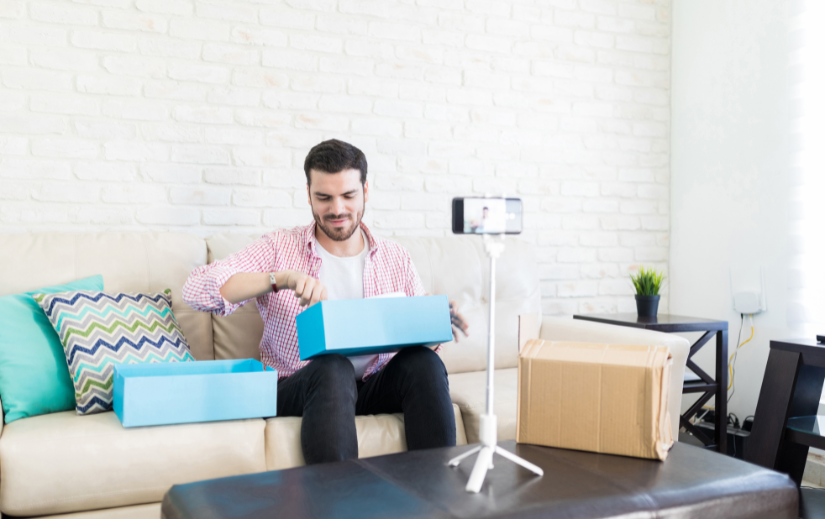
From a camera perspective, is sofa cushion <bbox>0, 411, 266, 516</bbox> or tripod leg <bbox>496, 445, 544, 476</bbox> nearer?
tripod leg <bbox>496, 445, 544, 476</bbox>

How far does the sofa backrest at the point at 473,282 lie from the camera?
7.55 feet

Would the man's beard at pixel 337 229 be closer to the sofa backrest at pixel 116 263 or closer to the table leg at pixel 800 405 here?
the sofa backrest at pixel 116 263

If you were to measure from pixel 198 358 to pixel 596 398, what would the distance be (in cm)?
132

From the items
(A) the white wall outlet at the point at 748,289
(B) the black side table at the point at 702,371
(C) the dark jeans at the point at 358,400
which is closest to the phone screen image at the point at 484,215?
(C) the dark jeans at the point at 358,400

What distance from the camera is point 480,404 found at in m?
1.84

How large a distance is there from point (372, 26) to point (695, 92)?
1505 millimetres

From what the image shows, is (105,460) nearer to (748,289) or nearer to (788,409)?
(788,409)

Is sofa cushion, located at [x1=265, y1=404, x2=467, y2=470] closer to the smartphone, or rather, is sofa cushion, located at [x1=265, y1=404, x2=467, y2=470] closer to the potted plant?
the smartphone

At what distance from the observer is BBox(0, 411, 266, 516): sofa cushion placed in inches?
54.7

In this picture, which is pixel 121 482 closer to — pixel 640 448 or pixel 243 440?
pixel 243 440

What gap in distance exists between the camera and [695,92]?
2.99 meters

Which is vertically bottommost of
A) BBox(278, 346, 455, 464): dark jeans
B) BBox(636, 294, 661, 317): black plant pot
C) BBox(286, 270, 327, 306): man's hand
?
BBox(278, 346, 455, 464): dark jeans

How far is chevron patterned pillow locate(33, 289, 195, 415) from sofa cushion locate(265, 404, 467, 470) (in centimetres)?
41

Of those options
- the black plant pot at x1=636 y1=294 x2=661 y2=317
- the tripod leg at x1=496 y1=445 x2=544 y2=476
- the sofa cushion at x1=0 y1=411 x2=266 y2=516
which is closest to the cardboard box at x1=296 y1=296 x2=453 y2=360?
the sofa cushion at x1=0 y1=411 x2=266 y2=516
